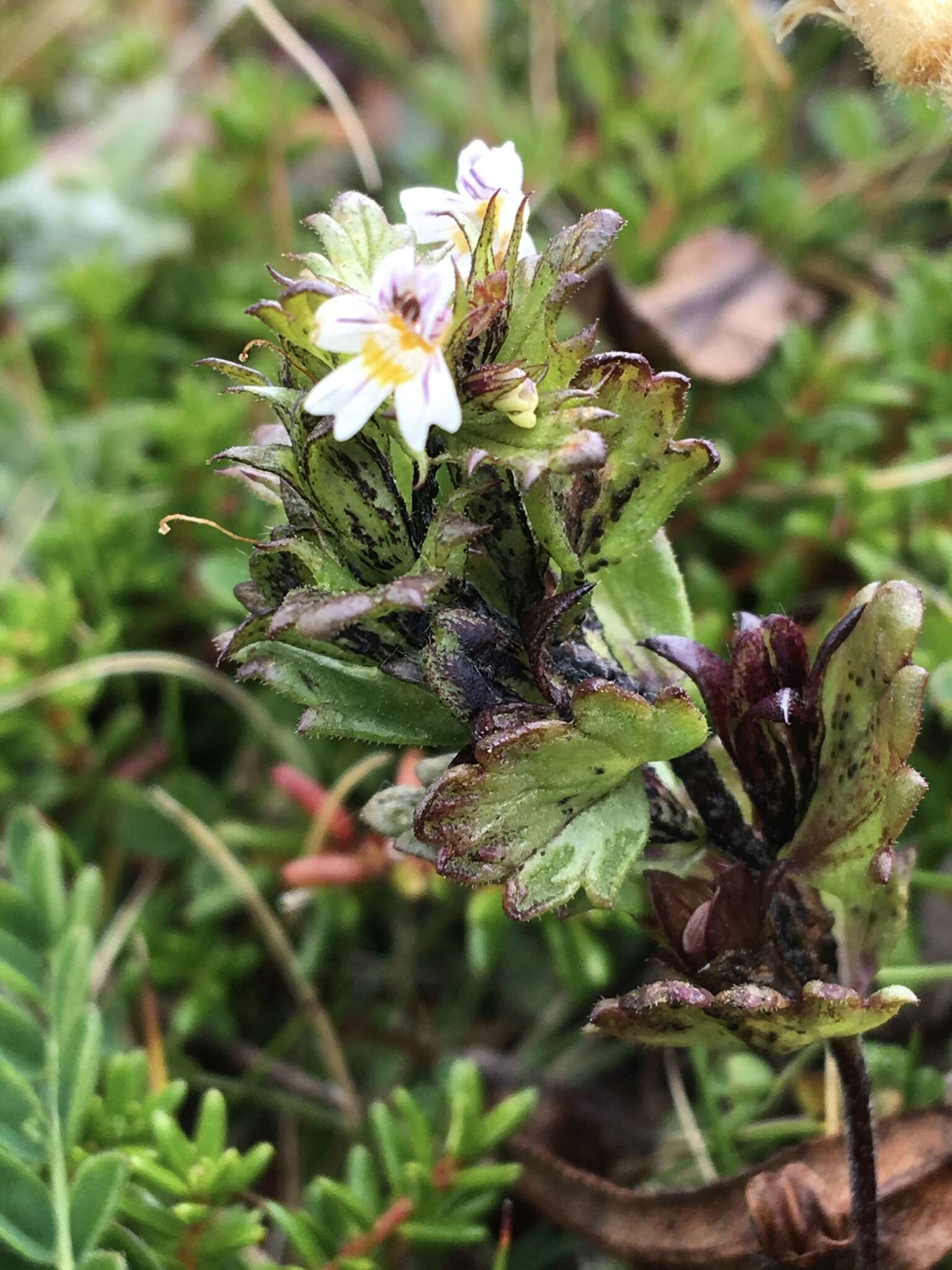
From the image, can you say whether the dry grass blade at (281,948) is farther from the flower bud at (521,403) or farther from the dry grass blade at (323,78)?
the dry grass blade at (323,78)

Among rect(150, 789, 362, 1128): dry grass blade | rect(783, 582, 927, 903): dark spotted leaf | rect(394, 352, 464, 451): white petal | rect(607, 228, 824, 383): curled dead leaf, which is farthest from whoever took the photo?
rect(607, 228, 824, 383): curled dead leaf

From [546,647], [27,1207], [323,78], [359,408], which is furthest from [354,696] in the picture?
[323,78]

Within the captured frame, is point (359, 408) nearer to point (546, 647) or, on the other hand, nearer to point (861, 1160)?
point (546, 647)

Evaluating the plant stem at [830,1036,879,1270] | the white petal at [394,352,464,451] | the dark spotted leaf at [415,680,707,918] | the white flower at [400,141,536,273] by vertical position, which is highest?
the white flower at [400,141,536,273]

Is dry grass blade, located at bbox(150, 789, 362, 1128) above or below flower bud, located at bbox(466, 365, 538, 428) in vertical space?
below

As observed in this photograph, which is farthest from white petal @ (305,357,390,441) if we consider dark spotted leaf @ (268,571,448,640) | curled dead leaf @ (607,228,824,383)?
curled dead leaf @ (607,228,824,383)

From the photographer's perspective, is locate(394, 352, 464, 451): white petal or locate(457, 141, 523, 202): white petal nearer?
locate(394, 352, 464, 451): white petal

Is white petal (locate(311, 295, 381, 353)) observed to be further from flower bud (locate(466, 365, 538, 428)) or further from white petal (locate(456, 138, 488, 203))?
white petal (locate(456, 138, 488, 203))
